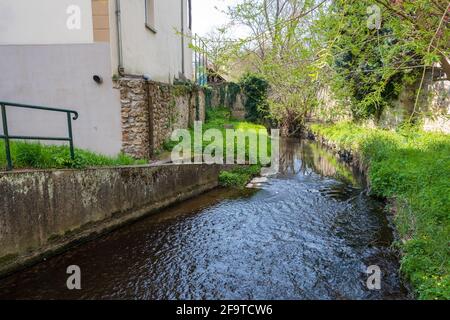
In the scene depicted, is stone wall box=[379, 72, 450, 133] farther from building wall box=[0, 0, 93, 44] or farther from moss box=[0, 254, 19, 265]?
moss box=[0, 254, 19, 265]

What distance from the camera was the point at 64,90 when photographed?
27.3 feet

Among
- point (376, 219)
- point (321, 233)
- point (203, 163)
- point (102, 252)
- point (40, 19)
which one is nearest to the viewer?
point (102, 252)

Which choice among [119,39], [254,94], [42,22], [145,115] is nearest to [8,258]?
[145,115]

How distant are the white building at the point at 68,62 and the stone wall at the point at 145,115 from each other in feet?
0.73

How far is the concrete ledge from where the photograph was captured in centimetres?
463

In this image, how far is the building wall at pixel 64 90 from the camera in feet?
26.6

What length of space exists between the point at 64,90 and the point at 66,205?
4.10m

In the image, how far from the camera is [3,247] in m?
4.51

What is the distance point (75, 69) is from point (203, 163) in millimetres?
4293

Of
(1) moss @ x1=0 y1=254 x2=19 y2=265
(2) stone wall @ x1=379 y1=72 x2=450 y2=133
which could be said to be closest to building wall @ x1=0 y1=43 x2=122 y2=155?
(1) moss @ x1=0 y1=254 x2=19 y2=265

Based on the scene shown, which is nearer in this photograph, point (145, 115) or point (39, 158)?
point (39, 158)

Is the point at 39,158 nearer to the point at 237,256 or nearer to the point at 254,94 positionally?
the point at 237,256
